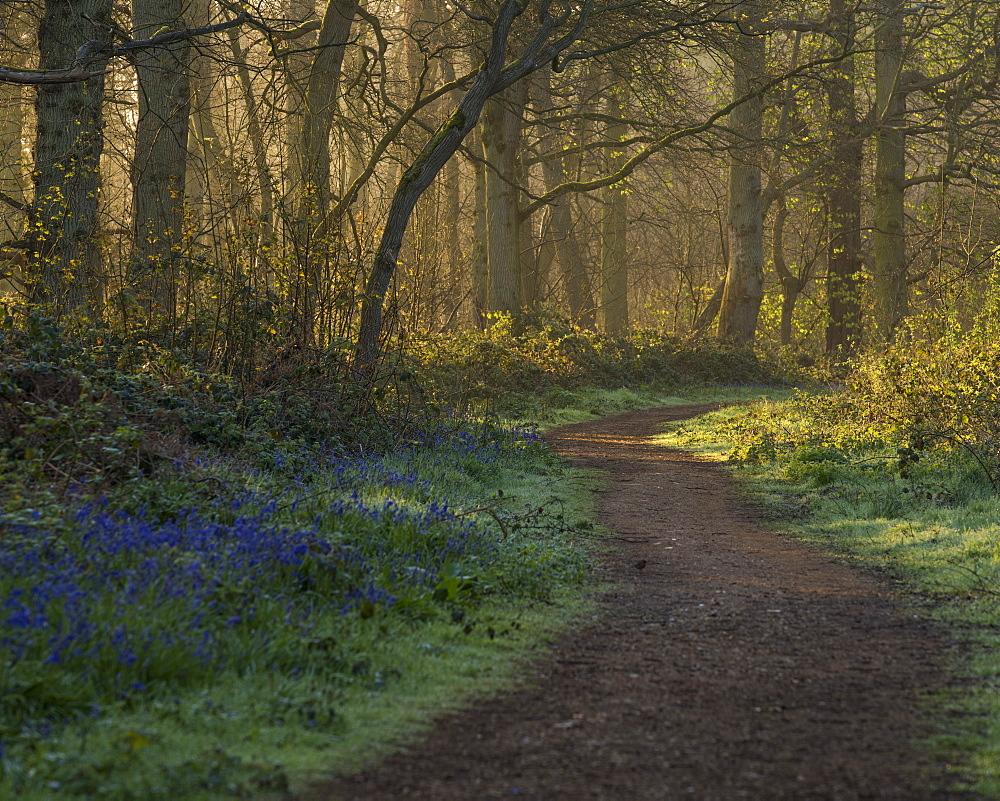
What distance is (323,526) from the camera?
6359 mm

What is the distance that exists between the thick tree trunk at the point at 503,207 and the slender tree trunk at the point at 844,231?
9667 mm

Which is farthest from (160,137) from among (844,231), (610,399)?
(844,231)

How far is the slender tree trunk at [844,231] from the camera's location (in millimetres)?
27906

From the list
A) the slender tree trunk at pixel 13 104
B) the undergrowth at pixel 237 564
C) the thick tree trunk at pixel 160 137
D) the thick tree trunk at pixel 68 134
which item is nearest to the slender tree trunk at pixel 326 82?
the thick tree trunk at pixel 160 137

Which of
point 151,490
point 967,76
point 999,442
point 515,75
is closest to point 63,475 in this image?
point 151,490

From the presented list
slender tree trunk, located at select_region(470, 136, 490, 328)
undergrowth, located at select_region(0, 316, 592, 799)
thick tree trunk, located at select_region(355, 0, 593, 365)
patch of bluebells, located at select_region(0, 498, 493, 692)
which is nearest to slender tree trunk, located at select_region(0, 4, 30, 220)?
undergrowth, located at select_region(0, 316, 592, 799)

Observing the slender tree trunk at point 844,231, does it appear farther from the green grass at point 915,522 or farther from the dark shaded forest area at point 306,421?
the green grass at point 915,522

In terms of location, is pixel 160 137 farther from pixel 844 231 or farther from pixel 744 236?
pixel 844 231

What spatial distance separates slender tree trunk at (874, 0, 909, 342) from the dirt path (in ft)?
61.9

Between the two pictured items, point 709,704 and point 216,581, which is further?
point 216,581

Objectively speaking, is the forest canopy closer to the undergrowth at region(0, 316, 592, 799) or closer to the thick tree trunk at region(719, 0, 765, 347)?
the thick tree trunk at region(719, 0, 765, 347)

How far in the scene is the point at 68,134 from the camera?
1190cm

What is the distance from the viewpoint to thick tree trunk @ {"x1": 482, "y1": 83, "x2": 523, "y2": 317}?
895 inches

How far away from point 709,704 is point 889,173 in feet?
81.0
